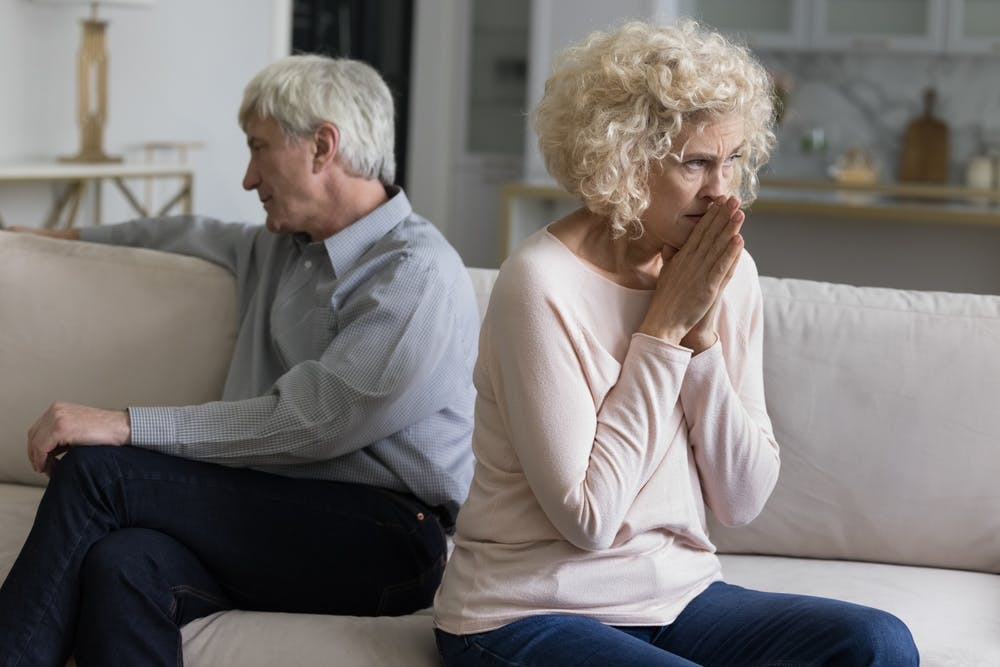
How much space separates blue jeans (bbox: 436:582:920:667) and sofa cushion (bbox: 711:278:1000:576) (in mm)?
440

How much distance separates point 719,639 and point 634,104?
650 mm

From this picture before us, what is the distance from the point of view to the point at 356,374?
1.95m

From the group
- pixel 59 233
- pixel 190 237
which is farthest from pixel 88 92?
pixel 190 237

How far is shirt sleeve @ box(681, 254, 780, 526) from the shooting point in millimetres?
1658

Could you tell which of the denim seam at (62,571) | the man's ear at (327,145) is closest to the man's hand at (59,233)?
the man's ear at (327,145)

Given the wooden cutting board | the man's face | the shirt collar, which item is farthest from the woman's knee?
the wooden cutting board

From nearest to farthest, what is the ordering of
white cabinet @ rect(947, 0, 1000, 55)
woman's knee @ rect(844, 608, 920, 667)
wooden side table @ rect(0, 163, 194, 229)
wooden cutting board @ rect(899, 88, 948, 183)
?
woman's knee @ rect(844, 608, 920, 667)
wooden side table @ rect(0, 163, 194, 229)
white cabinet @ rect(947, 0, 1000, 55)
wooden cutting board @ rect(899, 88, 948, 183)

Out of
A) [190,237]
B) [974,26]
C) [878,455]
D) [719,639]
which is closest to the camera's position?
[719,639]

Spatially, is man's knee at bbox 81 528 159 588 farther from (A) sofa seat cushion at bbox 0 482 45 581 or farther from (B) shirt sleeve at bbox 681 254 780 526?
(B) shirt sleeve at bbox 681 254 780 526

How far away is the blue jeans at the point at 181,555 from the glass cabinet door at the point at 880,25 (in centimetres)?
490

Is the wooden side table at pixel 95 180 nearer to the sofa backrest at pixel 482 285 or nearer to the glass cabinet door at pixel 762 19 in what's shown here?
the sofa backrest at pixel 482 285

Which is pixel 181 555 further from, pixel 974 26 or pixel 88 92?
pixel 974 26

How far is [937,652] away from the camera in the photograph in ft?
5.74

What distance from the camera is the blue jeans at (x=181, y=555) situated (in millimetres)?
1704
